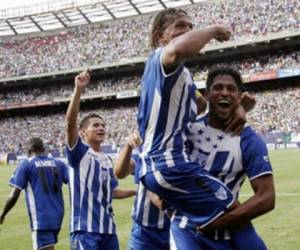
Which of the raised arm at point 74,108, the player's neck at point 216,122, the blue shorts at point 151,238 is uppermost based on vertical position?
the raised arm at point 74,108

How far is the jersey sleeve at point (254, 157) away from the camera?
3.61 m

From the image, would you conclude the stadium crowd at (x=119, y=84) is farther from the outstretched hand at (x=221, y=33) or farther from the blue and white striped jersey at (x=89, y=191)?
the outstretched hand at (x=221, y=33)

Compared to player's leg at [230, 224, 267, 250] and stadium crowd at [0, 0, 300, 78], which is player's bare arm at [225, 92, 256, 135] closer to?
player's leg at [230, 224, 267, 250]

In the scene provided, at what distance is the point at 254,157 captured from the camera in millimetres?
3637

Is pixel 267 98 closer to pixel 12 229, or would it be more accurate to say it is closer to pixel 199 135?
pixel 12 229

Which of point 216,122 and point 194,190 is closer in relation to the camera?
point 194,190

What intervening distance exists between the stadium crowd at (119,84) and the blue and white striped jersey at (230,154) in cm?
4595

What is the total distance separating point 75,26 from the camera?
66.6m

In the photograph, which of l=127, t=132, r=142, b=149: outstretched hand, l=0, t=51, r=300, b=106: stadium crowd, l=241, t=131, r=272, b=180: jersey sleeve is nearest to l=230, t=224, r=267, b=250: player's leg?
l=241, t=131, r=272, b=180: jersey sleeve

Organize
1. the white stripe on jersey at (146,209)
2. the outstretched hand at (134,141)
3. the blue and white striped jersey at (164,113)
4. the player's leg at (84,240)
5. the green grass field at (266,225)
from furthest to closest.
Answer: the green grass field at (266,225) < the player's leg at (84,240) < the white stripe on jersey at (146,209) < the outstretched hand at (134,141) < the blue and white striped jersey at (164,113)

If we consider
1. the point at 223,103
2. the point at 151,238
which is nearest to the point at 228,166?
the point at 223,103

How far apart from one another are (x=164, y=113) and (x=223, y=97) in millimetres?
432

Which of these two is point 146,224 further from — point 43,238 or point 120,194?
point 43,238

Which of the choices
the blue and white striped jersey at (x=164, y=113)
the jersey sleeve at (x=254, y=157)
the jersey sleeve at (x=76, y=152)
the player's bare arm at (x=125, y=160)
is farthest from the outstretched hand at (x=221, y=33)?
the jersey sleeve at (x=76, y=152)
